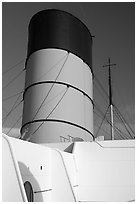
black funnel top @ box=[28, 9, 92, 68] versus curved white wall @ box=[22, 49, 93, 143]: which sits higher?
black funnel top @ box=[28, 9, 92, 68]

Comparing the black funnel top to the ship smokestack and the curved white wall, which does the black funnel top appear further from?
the curved white wall

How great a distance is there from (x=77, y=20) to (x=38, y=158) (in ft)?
32.2


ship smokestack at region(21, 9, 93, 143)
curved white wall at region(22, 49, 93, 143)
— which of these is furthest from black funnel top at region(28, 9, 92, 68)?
curved white wall at region(22, 49, 93, 143)

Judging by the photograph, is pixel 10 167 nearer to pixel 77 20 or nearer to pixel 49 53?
pixel 49 53

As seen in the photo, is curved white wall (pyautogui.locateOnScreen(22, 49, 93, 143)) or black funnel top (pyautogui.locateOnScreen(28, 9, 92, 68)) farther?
black funnel top (pyautogui.locateOnScreen(28, 9, 92, 68))

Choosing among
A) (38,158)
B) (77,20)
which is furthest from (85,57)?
(38,158)

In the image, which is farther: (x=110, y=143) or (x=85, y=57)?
(x=85, y=57)

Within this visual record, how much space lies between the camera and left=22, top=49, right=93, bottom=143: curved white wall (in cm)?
1069

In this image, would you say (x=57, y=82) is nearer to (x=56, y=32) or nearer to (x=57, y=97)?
(x=57, y=97)

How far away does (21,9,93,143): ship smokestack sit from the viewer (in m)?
10.8

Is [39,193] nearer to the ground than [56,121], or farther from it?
nearer to the ground

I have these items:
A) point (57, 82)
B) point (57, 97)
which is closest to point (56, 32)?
point (57, 82)

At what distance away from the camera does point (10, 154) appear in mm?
4008

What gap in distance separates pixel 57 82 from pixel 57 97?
86cm
